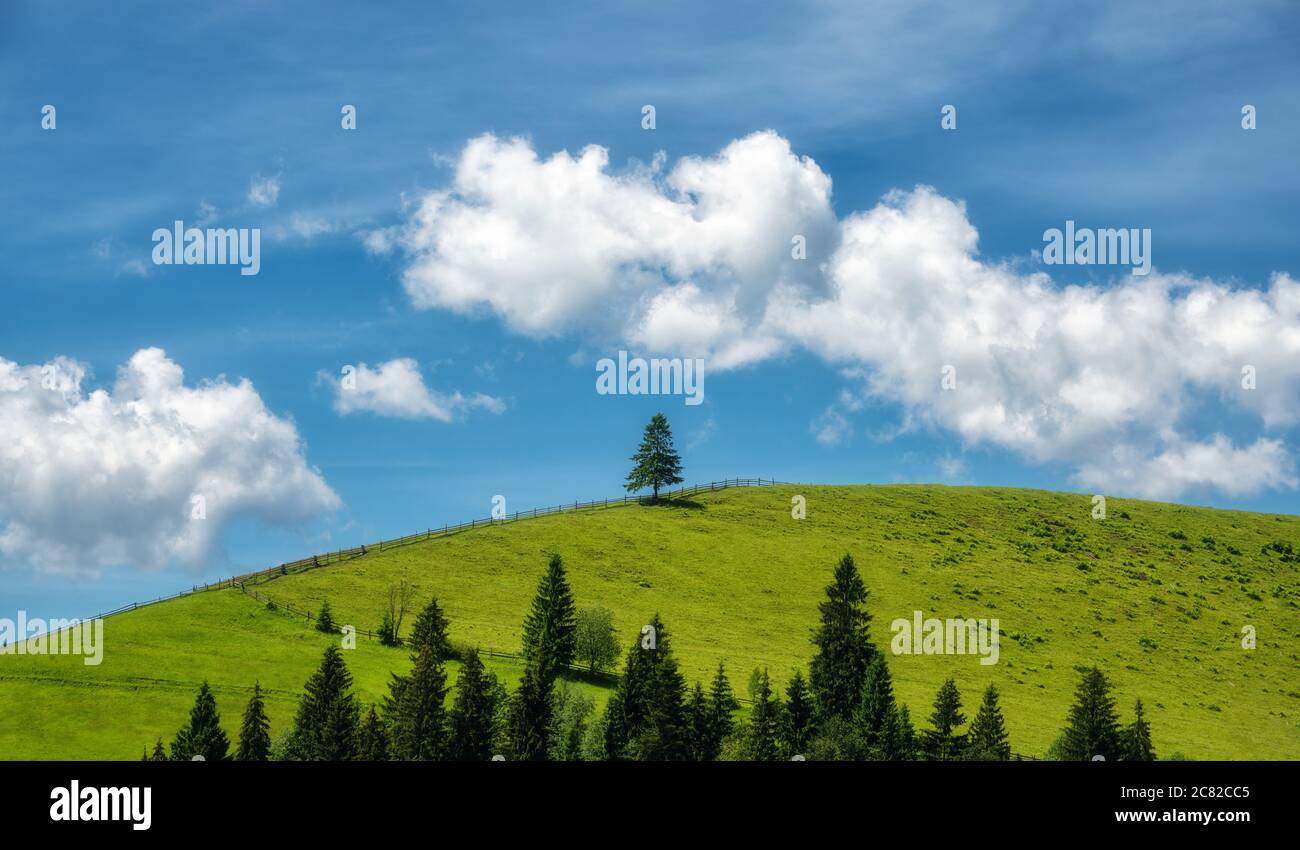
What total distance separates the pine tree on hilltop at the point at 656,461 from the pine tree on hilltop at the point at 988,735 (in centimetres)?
8049

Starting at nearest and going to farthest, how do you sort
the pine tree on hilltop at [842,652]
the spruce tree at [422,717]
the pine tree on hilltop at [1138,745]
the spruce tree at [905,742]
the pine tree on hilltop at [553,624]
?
the spruce tree at [422,717]
the pine tree on hilltop at [1138,745]
the spruce tree at [905,742]
the pine tree on hilltop at [842,652]
the pine tree on hilltop at [553,624]

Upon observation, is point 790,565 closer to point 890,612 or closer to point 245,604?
point 890,612

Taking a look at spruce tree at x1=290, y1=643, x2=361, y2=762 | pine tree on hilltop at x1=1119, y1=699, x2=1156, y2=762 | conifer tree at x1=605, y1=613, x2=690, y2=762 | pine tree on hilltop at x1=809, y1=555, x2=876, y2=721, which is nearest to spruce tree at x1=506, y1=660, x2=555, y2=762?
conifer tree at x1=605, y1=613, x2=690, y2=762

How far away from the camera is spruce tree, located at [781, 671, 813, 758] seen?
263 feet

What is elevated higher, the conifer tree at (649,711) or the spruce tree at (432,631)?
the spruce tree at (432,631)

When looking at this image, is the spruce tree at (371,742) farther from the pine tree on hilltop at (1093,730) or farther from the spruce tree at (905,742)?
the pine tree on hilltop at (1093,730)

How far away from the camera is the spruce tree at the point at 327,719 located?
240ft

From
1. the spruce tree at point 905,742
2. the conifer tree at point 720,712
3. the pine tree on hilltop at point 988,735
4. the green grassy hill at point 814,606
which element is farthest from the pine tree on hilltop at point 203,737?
the pine tree on hilltop at point 988,735

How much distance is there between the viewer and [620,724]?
78.4 m

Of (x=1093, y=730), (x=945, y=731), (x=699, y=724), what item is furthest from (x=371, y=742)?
(x=1093, y=730)

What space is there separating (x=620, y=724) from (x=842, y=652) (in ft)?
69.9

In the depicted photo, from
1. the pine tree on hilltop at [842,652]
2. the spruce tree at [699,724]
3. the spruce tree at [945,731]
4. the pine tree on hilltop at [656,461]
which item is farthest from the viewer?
the pine tree on hilltop at [656,461]

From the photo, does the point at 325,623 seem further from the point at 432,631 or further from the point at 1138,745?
the point at 1138,745
